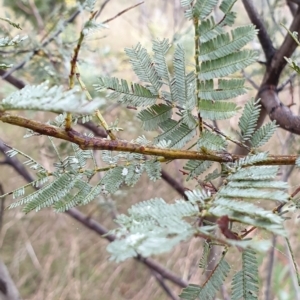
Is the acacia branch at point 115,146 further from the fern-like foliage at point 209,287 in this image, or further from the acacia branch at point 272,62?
the acacia branch at point 272,62

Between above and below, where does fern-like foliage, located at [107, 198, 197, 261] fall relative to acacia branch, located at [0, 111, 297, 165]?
below

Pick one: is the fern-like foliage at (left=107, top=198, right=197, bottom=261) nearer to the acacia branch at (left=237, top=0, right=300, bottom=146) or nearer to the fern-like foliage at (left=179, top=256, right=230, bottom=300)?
the fern-like foliage at (left=179, top=256, right=230, bottom=300)

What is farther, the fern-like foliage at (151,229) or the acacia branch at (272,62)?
the acacia branch at (272,62)

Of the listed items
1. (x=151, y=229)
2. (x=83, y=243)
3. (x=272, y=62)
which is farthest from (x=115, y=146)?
(x=83, y=243)

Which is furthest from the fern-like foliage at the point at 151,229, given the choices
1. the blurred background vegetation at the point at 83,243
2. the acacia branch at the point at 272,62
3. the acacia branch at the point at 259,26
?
the blurred background vegetation at the point at 83,243

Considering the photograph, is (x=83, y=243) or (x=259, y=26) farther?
(x=83, y=243)

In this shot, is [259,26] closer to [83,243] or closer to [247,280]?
[247,280]

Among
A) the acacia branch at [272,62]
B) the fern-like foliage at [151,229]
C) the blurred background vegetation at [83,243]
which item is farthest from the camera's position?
the blurred background vegetation at [83,243]

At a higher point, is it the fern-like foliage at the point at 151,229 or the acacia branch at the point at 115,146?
the acacia branch at the point at 115,146

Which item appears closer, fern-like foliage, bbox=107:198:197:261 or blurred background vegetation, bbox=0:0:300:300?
fern-like foliage, bbox=107:198:197:261

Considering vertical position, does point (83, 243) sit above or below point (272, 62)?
below

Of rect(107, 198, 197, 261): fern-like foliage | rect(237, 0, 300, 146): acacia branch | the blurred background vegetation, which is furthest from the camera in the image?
the blurred background vegetation

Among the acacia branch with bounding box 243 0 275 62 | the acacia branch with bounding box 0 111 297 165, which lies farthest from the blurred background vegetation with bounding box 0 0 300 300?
the acacia branch with bounding box 0 111 297 165

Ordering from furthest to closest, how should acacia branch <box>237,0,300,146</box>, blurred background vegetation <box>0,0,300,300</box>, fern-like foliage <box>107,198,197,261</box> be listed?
1. blurred background vegetation <box>0,0,300,300</box>
2. acacia branch <box>237,0,300,146</box>
3. fern-like foliage <box>107,198,197,261</box>
